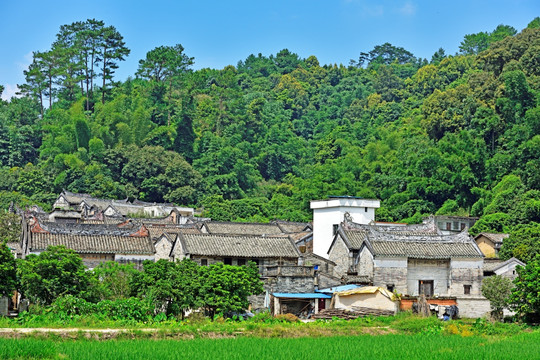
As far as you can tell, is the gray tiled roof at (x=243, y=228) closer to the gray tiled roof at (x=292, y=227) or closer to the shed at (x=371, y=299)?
the gray tiled roof at (x=292, y=227)

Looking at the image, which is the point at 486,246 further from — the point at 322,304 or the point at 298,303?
the point at 298,303

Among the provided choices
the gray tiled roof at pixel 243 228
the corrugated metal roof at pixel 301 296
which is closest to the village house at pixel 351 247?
the corrugated metal roof at pixel 301 296

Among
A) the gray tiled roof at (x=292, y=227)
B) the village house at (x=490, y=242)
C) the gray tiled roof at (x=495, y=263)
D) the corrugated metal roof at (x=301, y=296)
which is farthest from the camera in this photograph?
the gray tiled roof at (x=292, y=227)

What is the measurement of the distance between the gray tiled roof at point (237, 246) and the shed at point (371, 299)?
16.3ft

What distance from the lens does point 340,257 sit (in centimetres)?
4556

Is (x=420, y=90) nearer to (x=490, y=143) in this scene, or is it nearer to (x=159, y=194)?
(x=490, y=143)

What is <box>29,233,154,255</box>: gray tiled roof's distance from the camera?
41.6 meters

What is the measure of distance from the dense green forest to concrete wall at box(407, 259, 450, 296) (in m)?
19.3


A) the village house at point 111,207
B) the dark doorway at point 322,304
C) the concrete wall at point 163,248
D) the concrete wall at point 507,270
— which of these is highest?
the village house at point 111,207

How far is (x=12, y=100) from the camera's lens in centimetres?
11131

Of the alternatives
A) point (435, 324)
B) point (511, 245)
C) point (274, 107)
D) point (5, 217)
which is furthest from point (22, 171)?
point (435, 324)

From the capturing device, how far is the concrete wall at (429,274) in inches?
1699

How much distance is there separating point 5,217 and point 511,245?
Result: 34612 mm

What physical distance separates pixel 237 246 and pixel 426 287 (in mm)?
9734
